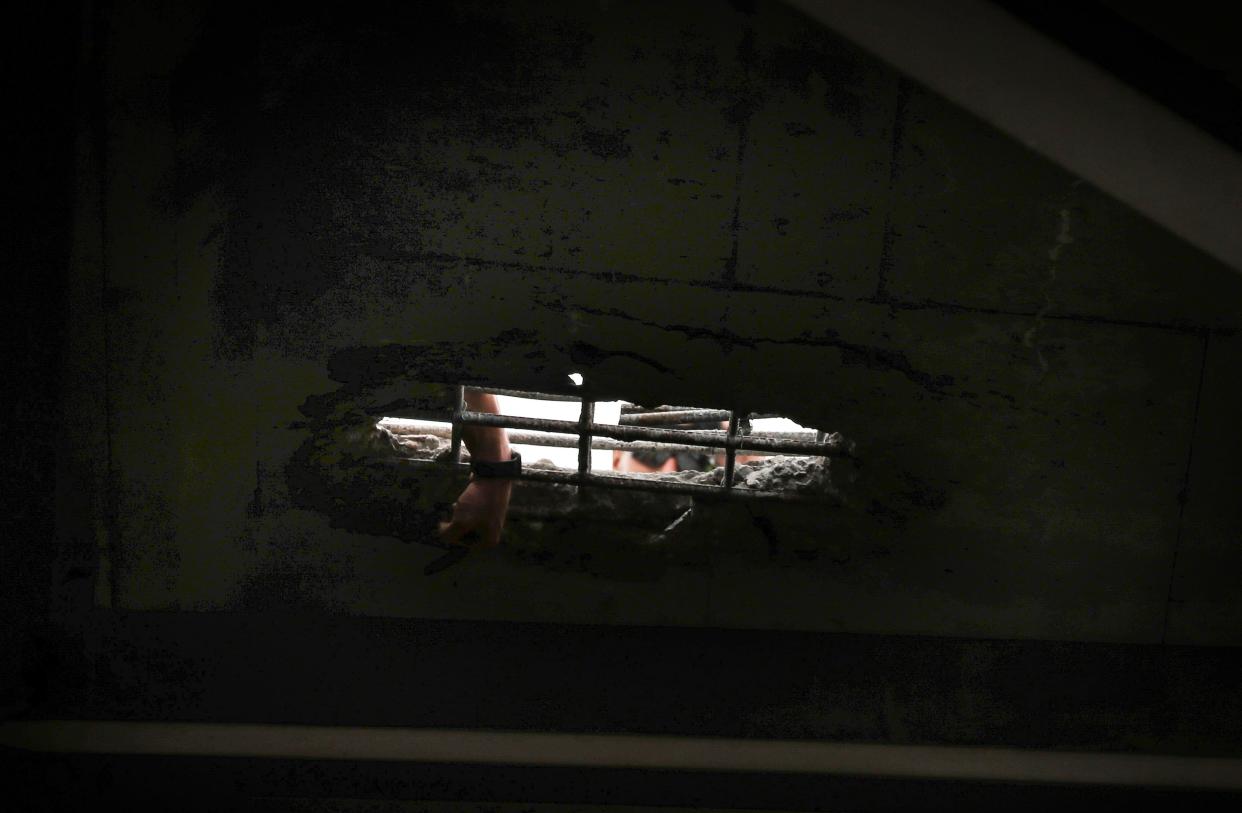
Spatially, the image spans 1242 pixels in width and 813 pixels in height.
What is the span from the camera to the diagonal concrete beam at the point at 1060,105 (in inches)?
52.5

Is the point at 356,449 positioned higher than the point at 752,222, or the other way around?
the point at 752,222

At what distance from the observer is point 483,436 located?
1.45 metres

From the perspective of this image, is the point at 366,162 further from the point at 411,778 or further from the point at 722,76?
the point at 411,778

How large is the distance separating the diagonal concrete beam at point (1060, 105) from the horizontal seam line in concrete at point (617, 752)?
50.6 inches

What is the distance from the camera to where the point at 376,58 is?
1.30 meters

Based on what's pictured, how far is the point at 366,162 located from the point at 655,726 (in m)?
1.45

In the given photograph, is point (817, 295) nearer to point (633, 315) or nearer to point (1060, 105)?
point (633, 315)

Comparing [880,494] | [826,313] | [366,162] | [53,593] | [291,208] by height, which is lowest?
[53,593]

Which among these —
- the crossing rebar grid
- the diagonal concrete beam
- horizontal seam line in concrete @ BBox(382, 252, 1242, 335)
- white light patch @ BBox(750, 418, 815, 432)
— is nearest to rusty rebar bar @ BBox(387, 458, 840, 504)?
the crossing rebar grid

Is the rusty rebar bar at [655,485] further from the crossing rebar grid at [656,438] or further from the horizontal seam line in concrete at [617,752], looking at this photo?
the horizontal seam line in concrete at [617,752]

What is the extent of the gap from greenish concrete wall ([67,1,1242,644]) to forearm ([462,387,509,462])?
0.10 meters

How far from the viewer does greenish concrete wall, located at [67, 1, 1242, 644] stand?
1312 mm

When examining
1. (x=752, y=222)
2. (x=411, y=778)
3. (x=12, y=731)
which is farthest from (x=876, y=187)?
(x=12, y=731)

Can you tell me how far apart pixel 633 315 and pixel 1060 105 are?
3.38ft
